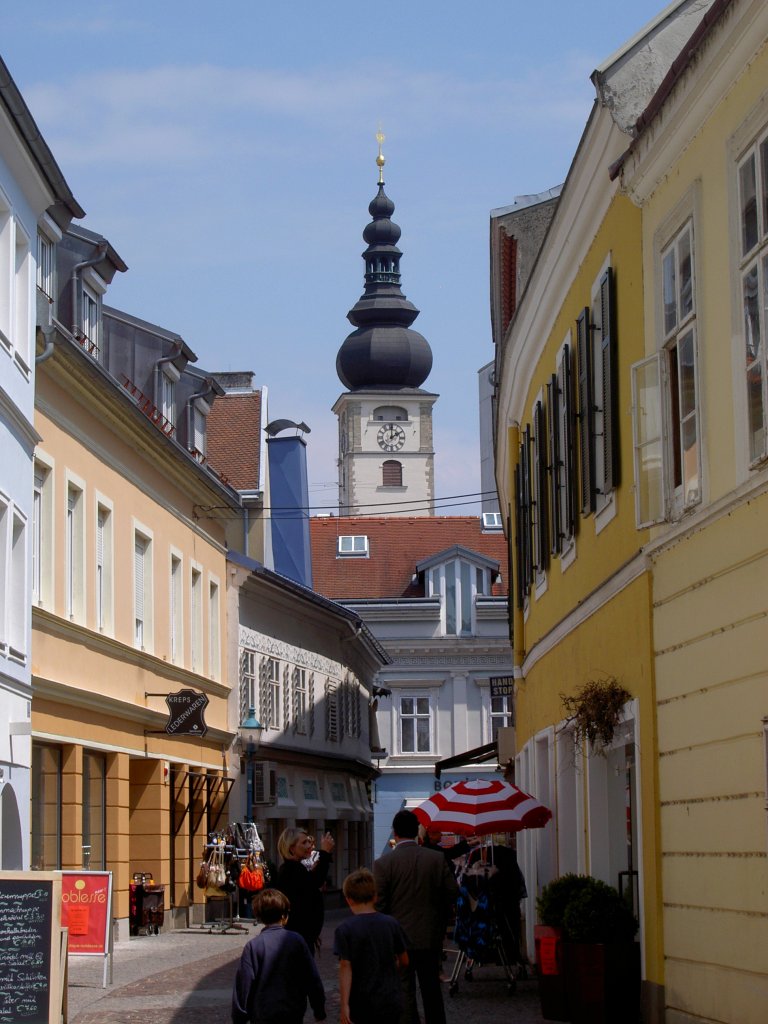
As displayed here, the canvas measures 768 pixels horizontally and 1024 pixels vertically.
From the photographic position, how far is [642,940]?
1266cm

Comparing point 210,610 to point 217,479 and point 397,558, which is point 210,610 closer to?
point 217,479

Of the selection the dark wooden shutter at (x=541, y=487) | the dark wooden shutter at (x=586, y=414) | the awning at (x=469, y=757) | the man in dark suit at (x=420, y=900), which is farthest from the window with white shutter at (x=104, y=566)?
the man in dark suit at (x=420, y=900)

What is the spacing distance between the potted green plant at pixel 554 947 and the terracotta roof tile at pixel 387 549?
48.8 m

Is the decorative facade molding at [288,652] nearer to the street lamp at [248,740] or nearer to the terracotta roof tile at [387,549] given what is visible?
the street lamp at [248,740]

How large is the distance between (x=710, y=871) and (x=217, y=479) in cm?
2228

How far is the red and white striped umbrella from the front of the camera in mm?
17859

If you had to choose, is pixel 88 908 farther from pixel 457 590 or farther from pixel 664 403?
pixel 457 590

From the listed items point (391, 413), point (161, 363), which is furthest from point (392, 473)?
point (161, 363)

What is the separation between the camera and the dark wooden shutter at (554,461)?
1733cm

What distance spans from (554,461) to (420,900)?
591 cm

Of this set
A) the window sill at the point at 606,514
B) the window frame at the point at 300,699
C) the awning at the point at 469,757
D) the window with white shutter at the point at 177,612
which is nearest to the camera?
the window sill at the point at 606,514

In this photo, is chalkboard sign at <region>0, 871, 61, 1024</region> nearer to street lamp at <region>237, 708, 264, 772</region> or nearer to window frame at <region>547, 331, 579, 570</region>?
window frame at <region>547, 331, 579, 570</region>

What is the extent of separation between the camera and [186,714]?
88.8ft

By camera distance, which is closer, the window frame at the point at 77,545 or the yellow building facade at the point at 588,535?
the yellow building facade at the point at 588,535
